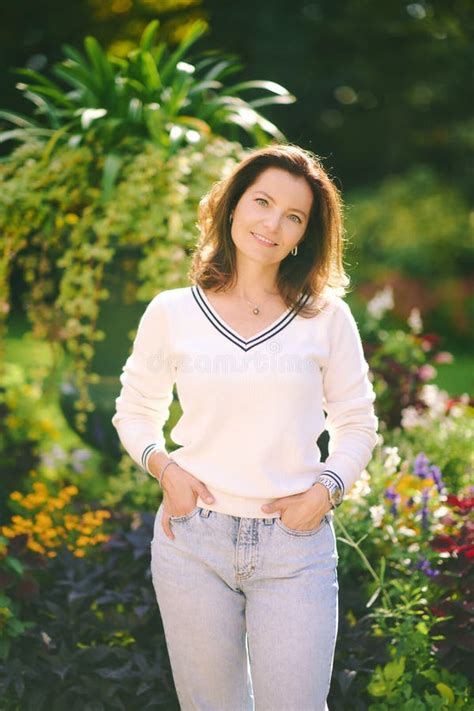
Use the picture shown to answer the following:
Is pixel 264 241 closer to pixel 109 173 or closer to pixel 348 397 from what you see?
pixel 348 397

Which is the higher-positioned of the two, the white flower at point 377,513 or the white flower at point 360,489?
the white flower at point 360,489

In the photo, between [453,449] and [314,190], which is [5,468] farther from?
[314,190]

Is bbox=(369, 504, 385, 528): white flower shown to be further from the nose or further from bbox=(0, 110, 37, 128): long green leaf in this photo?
bbox=(0, 110, 37, 128): long green leaf

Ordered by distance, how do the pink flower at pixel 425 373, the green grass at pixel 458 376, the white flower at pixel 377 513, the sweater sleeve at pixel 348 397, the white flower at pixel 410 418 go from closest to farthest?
the sweater sleeve at pixel 348 397 < the white flower at pixel 377 513 < the white flower at pixel 410 418 < the pink flower at pixel 425 373 < the green grass at pixel 458 376

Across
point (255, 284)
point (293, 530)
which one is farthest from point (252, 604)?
point (255, 284)

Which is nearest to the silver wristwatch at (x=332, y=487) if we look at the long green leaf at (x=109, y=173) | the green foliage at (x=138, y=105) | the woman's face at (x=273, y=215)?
the woman's face at (x=273, y=215)

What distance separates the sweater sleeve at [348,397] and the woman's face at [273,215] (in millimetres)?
205

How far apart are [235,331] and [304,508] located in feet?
1.40

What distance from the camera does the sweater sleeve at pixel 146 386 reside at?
6.74 ft

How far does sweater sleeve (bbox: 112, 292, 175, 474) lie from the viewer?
2.05 meters

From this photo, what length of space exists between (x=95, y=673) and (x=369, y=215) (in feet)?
32.8

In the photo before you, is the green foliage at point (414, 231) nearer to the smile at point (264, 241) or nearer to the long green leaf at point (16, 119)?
the long green leaf at point (16, 119)

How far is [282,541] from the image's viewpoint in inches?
74.4

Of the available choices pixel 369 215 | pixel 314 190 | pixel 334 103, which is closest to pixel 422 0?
pixel 334 103
